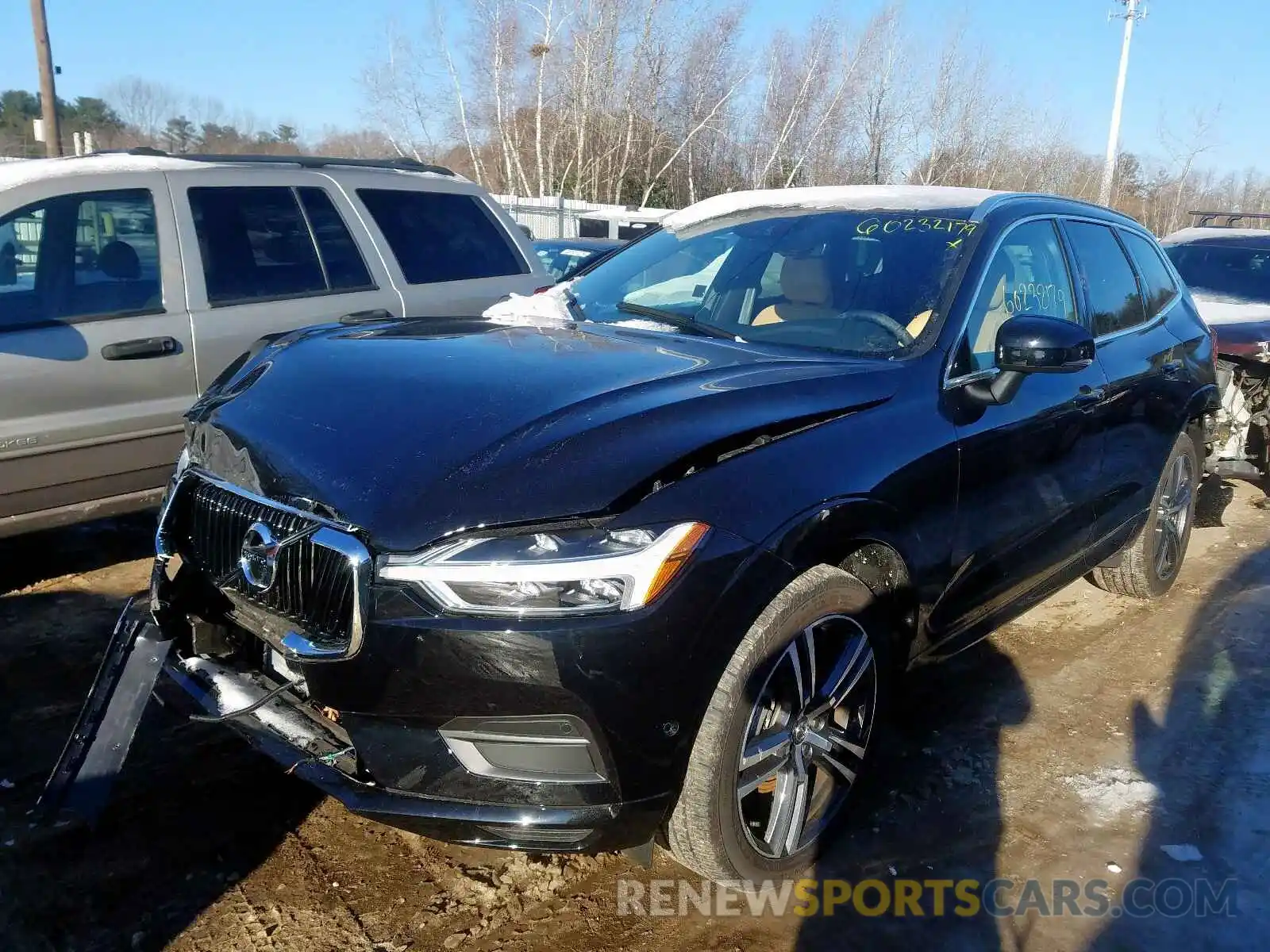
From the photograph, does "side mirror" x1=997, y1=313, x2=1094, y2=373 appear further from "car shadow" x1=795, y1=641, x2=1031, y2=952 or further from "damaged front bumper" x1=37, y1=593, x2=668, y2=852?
"damaged front bumper" x1=37, y1=593, x2=668, y2=852

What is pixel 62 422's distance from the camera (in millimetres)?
4273

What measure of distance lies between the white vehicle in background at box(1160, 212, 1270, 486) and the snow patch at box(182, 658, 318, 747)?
5102mm

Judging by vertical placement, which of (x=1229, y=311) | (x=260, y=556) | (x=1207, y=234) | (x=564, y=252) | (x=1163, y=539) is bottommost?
(x=1163, y=539)

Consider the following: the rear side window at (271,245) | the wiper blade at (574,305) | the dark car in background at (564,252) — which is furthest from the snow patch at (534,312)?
the dark car in background at (564,252)

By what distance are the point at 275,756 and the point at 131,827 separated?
2.66 feet

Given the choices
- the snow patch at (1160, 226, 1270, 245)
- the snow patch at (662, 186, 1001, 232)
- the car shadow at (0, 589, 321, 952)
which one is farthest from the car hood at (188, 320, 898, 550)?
the snow patch at (1160, 226, 1270, 245)

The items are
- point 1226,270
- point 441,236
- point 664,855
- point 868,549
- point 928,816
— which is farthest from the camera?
point 1226,270

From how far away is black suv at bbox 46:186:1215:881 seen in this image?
7.13 ft

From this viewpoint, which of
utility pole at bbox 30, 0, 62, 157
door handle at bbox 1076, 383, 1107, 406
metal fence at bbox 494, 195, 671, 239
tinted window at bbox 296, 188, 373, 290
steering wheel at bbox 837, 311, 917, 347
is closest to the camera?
steering wheel at bbox 837, 311, 917, 347

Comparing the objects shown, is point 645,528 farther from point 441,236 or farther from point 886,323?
point 441,236

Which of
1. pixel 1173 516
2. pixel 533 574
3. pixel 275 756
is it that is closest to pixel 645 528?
pixel 533 574

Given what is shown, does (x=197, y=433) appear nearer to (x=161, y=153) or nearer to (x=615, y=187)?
(x=161, y=153)

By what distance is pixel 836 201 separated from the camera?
386 cm

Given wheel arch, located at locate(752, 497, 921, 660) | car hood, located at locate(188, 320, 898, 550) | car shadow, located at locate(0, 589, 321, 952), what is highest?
car hood, located at locate(188, 320, 898, 550)
